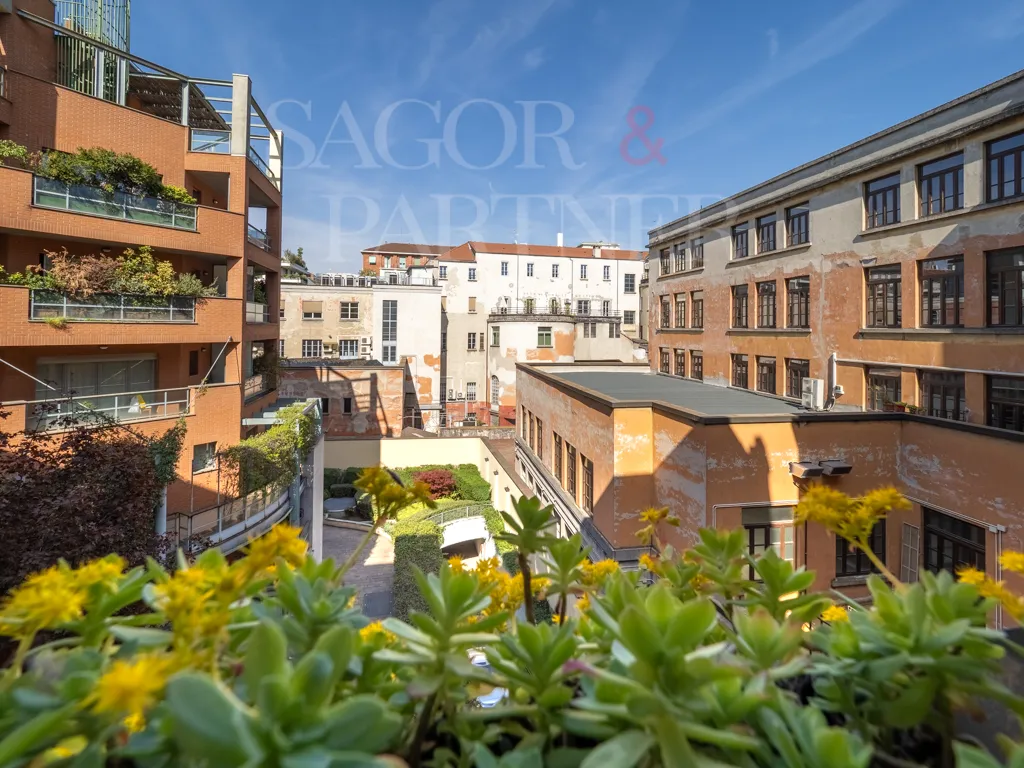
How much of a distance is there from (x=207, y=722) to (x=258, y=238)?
19.2 m

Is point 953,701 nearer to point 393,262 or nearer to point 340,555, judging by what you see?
point 340,555

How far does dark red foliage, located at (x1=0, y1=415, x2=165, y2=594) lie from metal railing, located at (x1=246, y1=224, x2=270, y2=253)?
972cm

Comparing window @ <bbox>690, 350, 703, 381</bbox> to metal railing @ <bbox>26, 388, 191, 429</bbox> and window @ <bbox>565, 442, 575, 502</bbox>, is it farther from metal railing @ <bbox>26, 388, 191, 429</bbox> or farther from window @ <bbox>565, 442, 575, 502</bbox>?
metal railing @ <bbox>26, 388, 191, 429</bbox>

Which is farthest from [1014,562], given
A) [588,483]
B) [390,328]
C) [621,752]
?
[390,328]

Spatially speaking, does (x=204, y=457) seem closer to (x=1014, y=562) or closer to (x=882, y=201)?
(x=1014, y=562)

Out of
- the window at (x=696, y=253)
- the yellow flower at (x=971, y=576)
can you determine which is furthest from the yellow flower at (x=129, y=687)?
the window at (x=696, y=253)

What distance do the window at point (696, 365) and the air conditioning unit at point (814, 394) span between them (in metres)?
7.20

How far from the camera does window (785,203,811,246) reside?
1628 cm

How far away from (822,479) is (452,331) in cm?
3958

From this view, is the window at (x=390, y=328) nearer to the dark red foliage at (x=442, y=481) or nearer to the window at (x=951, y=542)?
the dark red foliage at (x=442, y=481)

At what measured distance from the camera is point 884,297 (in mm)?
13727

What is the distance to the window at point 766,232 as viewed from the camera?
58.9 ft

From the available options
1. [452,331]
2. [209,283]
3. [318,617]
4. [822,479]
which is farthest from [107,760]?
[452,331]

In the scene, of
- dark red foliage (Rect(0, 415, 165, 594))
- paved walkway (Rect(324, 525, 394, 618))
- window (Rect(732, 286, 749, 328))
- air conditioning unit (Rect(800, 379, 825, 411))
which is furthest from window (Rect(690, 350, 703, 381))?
dark red foliage (Rect(0, 415, 165, 594))
